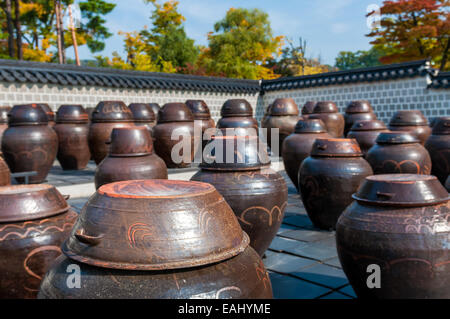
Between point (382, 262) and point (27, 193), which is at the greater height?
point (27, 193)

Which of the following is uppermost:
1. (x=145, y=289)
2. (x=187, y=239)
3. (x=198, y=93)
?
(x=198, y=93)

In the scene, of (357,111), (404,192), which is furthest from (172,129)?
(404,192)

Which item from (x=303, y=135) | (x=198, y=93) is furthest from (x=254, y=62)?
(x=303, y=135)

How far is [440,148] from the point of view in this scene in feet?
22.5

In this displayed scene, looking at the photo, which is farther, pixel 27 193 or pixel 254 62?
pixel 254 62

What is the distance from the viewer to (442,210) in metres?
2.89

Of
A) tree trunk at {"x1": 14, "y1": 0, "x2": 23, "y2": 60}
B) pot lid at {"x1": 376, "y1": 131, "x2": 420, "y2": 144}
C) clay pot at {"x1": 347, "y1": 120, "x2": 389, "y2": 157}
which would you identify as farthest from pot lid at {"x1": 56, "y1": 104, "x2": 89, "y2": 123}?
tree trunk at {"x1": 14, "y1": 0, "x2": 23, "y2": 60}

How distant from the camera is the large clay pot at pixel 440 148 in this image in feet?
22.5

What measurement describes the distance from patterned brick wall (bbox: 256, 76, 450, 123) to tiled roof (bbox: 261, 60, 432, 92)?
189 mm

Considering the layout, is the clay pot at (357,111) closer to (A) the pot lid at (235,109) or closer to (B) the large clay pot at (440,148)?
(A) the pot lid at (235,109)

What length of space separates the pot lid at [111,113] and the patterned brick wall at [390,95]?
9.90m
